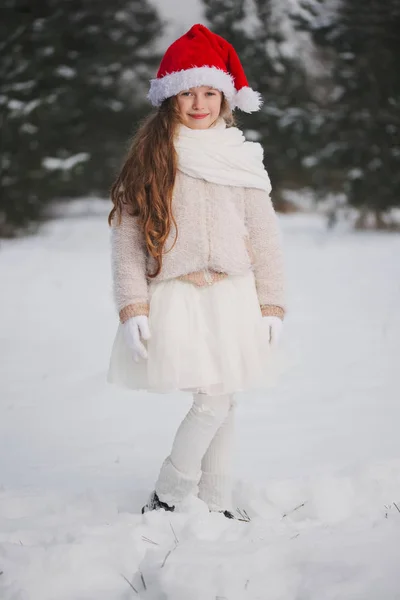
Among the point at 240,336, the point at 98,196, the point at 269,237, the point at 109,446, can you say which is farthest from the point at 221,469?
the point at 98,196

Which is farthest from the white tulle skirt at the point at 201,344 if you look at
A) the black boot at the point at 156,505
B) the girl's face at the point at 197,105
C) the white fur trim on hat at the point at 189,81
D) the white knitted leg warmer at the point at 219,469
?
the white fur trim on hat at the point at 189,81

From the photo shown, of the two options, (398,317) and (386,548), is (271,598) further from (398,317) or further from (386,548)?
(398,317)

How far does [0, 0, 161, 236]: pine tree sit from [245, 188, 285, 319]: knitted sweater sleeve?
9938 mm

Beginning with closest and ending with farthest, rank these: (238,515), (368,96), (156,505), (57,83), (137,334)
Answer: (137,334), (156,505), (238,515), (368,96), (57,83)

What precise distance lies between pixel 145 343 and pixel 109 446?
139cm

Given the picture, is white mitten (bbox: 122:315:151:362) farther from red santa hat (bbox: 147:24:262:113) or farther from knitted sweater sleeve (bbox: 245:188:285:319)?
red santa hat (bbox: 147:24:262:113)

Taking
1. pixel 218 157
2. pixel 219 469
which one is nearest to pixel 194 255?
pixel 218 157

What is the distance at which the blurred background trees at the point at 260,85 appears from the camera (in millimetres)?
12133

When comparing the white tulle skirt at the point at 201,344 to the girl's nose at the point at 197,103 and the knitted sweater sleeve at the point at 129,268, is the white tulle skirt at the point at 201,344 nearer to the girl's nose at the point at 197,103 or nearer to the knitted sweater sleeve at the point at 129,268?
the knitted sweater sleeve at the point at 129,268

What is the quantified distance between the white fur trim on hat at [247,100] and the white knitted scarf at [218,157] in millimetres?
129

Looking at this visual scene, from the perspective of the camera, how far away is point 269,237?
8.53 feet

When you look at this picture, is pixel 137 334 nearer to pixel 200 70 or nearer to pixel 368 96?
pixel 200 70

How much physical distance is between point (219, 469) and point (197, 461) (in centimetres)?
18

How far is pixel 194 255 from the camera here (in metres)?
2.46
